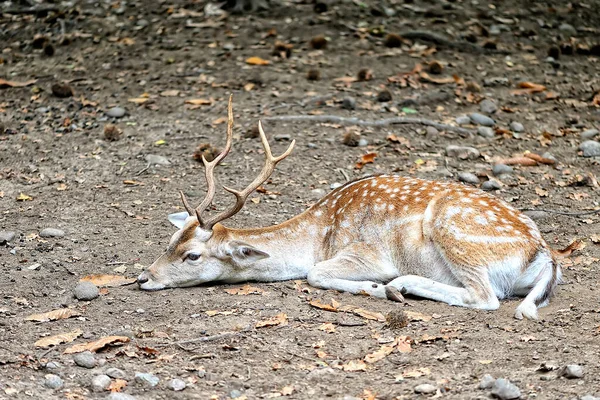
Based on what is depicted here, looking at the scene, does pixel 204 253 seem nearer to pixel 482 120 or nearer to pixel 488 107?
pixel 482 120

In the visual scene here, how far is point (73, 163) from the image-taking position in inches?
338

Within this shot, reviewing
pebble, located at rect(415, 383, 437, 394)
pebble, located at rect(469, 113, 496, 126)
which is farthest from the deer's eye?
pebble, located at rect(469, 113, 496, 126)

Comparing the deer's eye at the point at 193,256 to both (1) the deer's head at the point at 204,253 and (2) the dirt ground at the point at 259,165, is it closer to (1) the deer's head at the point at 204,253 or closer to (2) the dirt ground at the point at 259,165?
(1) the deer's head at the point at 204,253

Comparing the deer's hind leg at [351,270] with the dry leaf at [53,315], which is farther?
the deer's hind leg at [351,270]

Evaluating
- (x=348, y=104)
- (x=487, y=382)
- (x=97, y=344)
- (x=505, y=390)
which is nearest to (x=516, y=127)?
(x=348, y=104)

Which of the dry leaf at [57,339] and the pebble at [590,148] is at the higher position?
the dry leaf at [57,339]

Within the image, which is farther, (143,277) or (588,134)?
(588,134)

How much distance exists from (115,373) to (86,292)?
1230 millimetres

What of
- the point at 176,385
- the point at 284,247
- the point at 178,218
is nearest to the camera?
→ the point at 176,385

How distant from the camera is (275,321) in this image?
18.0 feet

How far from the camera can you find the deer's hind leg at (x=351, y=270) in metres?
6.27

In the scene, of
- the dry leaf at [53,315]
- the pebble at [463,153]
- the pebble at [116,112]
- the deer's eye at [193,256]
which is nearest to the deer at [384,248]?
the deer's eye at [193,256]

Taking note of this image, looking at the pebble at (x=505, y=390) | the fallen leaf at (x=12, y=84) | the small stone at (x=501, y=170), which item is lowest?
the fallen leaf at (x=12, y=84)

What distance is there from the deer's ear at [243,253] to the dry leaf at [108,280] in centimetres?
69
